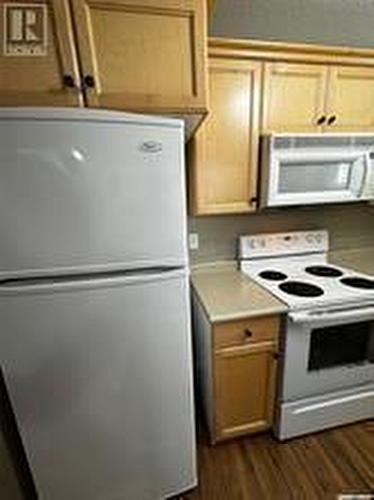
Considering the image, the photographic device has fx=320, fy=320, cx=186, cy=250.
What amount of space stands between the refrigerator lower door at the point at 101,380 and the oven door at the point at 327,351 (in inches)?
24.1

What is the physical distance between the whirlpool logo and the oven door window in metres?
1.75

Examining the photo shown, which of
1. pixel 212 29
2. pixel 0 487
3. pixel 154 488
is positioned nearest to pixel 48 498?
pixel 0 487

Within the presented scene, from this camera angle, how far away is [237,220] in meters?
2.17

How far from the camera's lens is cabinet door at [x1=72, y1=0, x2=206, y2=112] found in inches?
44.2

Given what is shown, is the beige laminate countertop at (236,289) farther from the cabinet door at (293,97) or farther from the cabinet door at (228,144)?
the cabinet door at (293,97)

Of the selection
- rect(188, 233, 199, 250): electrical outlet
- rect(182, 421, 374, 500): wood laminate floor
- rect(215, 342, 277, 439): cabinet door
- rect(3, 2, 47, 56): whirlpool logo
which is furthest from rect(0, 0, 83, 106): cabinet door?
rect(182, 421, 374, 500): wood laminate floor

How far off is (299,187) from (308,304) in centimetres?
68

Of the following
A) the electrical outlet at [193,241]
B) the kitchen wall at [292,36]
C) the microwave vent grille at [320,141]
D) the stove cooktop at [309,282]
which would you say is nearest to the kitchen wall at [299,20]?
the kitchen wall at [292,36]

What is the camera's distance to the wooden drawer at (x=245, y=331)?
1.59m

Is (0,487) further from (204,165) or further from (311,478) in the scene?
(204,165)

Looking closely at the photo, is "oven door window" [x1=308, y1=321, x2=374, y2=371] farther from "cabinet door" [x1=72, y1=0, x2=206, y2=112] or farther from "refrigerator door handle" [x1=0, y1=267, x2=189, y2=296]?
"cabinet door" [x1=72, y1=0, x2=206, y2=112]

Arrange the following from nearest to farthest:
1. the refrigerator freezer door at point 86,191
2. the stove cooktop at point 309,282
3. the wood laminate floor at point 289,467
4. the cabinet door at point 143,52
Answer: the refrigerator freezer door at point 86,191 → the cabinet door at point 143,52 → the wood laminate floor at point 289,467 → the stove cooktop at point 309,282

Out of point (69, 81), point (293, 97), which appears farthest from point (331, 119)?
point (69, 81)

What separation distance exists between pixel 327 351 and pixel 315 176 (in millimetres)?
994
